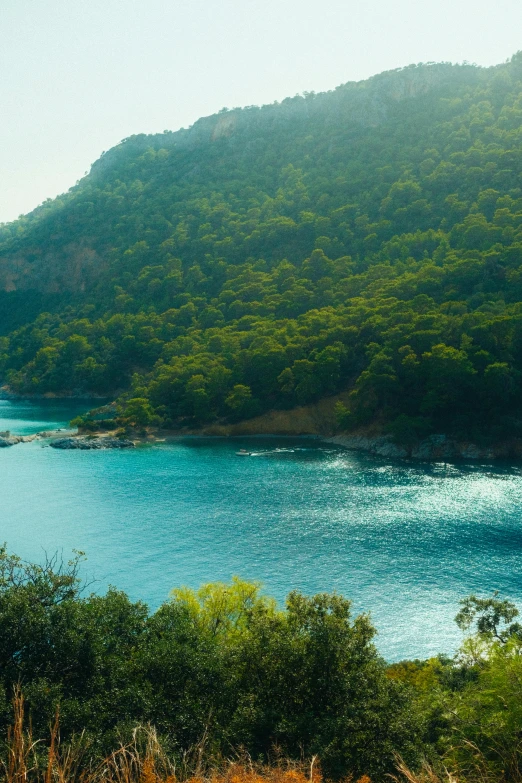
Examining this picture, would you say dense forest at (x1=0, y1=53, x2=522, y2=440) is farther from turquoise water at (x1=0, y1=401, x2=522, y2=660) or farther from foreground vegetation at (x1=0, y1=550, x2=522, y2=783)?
foreground vegetation at (x1=0, y1=550, x2=522, y2=783)

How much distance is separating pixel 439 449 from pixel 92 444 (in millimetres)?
48113

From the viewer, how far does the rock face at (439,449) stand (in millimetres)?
77812

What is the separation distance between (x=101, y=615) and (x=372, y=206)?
423 feet

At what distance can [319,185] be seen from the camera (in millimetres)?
151750

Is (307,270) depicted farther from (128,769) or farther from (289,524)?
(128,769)

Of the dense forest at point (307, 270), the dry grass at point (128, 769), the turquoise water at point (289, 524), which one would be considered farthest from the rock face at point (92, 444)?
the dry grass at point (128, 769)

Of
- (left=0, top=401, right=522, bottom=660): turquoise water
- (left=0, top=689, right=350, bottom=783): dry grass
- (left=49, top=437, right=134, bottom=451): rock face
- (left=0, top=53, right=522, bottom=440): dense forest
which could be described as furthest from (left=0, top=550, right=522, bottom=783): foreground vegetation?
(left=49, top=437, right=134, bottom=451): rock face

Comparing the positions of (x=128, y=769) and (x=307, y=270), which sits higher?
(x=307, y=270)

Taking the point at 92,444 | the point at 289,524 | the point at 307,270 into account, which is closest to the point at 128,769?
the point at 289,524

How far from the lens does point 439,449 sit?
263 feet

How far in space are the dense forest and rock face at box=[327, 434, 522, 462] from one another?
179 cm

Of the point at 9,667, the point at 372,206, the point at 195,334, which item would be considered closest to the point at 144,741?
the point at 9,667

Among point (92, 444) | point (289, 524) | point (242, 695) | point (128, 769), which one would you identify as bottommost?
point (289, 524)

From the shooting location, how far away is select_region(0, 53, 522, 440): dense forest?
283 feet
